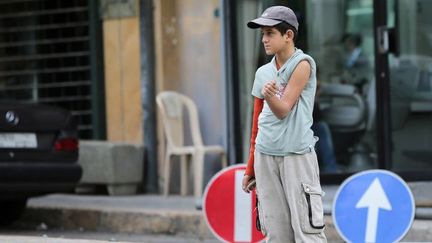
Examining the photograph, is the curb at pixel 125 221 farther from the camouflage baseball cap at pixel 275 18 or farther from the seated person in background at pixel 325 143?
the camouflage baseball cap at pixel 275 18

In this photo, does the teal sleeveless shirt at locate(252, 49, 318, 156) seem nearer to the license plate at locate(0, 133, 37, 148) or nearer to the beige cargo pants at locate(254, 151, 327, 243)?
the beige cargo pants at locate(254, 151, 327, 243)

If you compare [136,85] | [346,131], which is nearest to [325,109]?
[346,131]

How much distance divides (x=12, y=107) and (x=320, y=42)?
318 centimetres

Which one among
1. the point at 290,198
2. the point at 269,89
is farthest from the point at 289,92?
the point at 290,198

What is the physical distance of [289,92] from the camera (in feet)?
14.8

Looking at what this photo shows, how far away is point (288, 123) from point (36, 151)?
13.2ft

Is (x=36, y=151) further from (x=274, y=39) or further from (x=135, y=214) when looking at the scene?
(x=274, y=39)

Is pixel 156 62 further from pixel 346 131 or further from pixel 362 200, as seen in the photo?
pixel 362 200

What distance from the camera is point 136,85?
34.8ft

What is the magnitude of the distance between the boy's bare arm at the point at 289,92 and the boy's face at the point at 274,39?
0.13 meters

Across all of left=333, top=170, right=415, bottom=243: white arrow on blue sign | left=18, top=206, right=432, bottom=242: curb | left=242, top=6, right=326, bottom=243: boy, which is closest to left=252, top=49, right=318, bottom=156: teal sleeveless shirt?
left=242, top=6, right=326, bottom=243: boy

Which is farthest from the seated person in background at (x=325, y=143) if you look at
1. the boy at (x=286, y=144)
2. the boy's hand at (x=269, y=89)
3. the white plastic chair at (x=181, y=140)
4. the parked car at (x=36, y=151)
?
the boy's hand at (x=269, y=89)

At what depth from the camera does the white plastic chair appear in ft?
32.1

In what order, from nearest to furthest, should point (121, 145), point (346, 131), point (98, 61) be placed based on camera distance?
point (346, 131)
point (121, 145)
point (98, 61)
